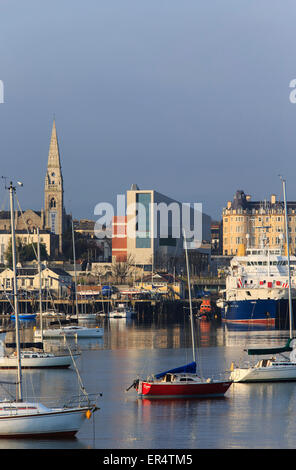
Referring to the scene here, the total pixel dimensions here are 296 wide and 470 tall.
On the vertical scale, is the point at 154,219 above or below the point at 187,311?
above

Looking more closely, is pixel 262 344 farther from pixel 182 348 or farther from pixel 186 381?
pixel 186 381

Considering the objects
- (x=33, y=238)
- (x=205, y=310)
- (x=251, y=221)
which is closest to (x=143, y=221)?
(x=33, y=238)

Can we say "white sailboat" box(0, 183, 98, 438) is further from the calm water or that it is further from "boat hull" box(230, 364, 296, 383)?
"boat hull" box(230, 364, 296, 383)

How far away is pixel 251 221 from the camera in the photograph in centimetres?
19150

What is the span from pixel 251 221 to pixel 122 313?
307 feet

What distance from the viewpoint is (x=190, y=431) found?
2895 centimetres

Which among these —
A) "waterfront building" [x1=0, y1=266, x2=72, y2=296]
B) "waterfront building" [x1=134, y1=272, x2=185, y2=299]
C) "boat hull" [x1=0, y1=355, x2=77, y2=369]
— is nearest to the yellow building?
"waterfront building" [x1=134, y1=272, x2=185, y2=299]

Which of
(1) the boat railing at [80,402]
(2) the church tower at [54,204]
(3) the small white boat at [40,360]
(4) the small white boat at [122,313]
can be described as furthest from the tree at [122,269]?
(1) the boat railing at [80,402]

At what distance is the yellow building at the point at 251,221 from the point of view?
191250mm
